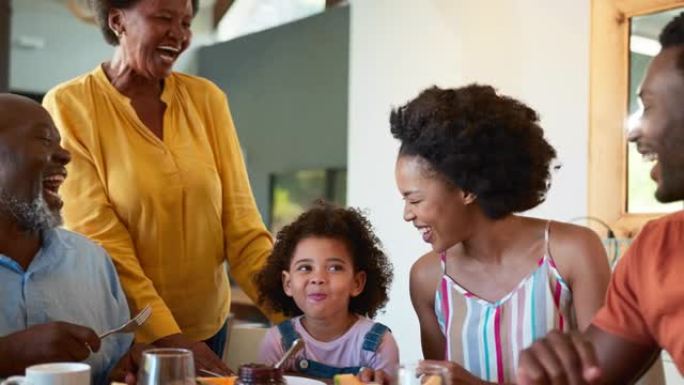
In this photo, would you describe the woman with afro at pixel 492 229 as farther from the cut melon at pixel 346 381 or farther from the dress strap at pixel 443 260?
the cut melon at pixel 346 381

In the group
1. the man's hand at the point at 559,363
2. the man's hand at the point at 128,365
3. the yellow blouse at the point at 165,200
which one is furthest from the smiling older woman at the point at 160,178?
the man's hand at the point at 559,363

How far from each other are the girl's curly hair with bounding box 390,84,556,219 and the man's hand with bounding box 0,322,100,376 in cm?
75

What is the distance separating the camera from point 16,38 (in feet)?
25.8

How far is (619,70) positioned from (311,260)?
68.5 inches

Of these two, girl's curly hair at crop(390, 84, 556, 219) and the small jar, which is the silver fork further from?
girl's curly hair at crop(390, 84, 556, 219)

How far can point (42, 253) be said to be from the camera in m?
1.87

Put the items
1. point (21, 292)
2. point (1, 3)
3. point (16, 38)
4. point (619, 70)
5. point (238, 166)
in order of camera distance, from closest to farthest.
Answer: point (21, 292), point (238, 166), point (619, 70), point (1, 3), point (16, 38)

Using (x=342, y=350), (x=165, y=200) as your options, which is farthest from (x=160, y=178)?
Answer: (x=342, y=350)

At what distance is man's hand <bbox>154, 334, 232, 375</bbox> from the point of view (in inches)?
71.8

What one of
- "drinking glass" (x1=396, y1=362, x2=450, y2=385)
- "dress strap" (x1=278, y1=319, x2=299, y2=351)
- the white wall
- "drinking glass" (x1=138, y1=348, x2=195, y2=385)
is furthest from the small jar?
the white wall

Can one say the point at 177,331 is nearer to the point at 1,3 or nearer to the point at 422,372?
the point at 422,372

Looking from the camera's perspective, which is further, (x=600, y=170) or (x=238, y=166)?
(x=600, y=170)

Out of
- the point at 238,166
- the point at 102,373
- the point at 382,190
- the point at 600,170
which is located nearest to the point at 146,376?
the point at 102,373

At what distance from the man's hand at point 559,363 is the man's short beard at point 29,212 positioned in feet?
3.56
